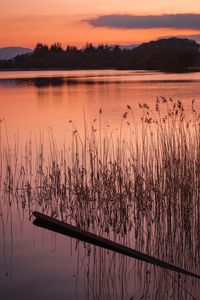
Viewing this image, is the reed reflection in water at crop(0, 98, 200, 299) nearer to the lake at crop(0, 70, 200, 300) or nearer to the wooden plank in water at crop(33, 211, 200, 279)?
the lake at crop(0, 70, 200, 300)

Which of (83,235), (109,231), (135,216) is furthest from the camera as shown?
(135,216)

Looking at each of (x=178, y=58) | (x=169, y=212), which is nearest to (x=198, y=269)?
(x=169, y=212)

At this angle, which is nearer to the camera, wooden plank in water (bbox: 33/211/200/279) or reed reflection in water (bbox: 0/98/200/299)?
wooden plank in water (bbox: 33/211/200/279)

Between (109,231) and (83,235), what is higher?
(83,235)

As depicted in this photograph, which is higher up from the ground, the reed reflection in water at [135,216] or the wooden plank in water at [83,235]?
the wooden plank in water at [83,235]

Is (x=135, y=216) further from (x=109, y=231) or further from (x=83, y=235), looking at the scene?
(x=83, y=235)

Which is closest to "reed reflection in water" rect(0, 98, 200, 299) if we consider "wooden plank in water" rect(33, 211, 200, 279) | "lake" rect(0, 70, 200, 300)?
"lake" rect(0, 70, 200, 300)

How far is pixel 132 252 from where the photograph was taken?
2.39 meters

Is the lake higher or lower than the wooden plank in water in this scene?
lower

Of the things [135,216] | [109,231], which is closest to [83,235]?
[109,231]

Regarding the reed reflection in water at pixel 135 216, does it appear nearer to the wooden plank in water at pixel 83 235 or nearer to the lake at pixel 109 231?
the lake at pixel 109 231

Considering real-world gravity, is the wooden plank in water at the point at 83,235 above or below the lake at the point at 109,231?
above

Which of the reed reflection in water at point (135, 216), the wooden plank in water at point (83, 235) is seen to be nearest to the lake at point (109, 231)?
the reed reflection in water at point (135, 216)

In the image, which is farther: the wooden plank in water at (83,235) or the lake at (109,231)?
the lake at (109,231)
